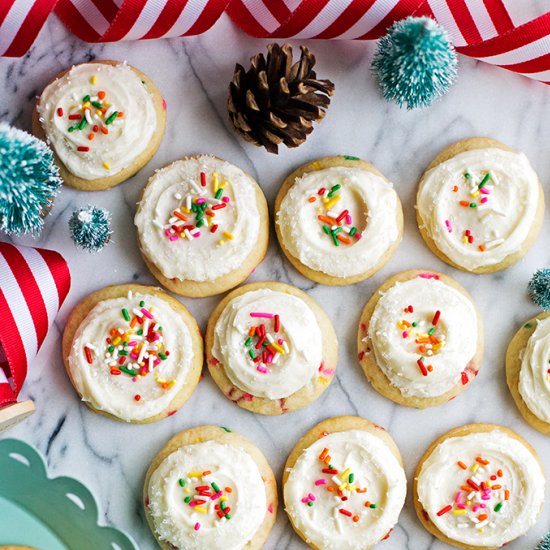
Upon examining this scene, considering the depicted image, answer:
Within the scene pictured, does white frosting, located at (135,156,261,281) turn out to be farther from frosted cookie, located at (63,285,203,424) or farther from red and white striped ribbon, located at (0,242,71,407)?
red and white striped ribbon, located at (0,242,71,407)

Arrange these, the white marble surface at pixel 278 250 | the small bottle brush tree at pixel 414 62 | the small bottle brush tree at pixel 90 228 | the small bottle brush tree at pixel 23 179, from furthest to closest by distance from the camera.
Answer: the white marble surface at pixel 278 250 < the small bottle brush tree at pixel 90 228 < the small bottle brush tree at pixel 414 62 < the small bottle brush tree at pixel 23 179

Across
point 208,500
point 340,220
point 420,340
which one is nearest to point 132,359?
point 208,500

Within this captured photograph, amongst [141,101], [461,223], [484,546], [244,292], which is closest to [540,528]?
[484,546]

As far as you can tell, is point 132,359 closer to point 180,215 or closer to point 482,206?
point 180,215

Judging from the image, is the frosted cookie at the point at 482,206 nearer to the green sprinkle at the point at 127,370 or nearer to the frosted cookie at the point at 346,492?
the frosted cookie at the point at 346,492

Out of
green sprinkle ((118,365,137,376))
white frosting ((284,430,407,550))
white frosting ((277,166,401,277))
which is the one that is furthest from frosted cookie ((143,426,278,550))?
white frosting ((277,166,401,277))

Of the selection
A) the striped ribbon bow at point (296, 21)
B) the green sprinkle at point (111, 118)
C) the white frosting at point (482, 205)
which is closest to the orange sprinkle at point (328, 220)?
the white frosting at point (482, 205)
